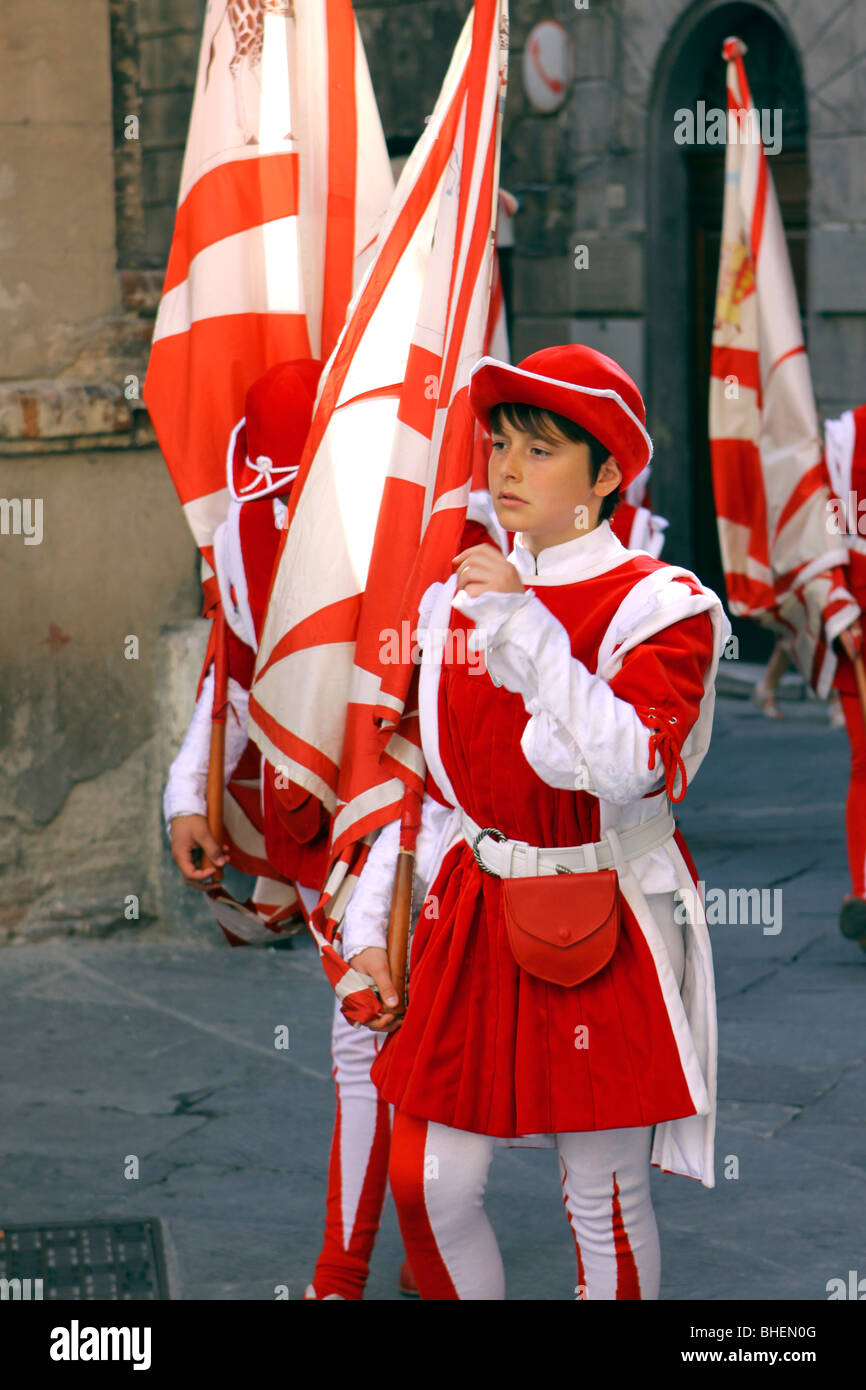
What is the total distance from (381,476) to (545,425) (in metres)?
0.66

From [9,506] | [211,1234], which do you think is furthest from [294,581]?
[9,506]

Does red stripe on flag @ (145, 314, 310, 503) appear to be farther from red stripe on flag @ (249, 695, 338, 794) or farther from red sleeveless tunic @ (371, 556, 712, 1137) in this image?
red sleeveless tunic @ (371, 556, 712, 1137)

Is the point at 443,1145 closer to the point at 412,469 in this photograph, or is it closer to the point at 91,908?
the point at 412,469

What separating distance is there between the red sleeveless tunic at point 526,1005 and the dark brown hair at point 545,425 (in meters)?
0.15

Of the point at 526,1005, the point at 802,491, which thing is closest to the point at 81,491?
the point at 802,491

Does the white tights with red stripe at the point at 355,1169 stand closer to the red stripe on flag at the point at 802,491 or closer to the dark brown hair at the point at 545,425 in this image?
the dark brown hair at the point at 545,425

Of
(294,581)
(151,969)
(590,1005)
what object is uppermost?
(294,581)

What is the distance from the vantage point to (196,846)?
3672mm

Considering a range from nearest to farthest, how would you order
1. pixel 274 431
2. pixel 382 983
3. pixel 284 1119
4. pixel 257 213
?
pixel 382 983, pixel 274 431, pixel 257 213, pixel 284 1119

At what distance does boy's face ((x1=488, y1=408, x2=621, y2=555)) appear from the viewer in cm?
267

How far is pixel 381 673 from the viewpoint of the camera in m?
3.11

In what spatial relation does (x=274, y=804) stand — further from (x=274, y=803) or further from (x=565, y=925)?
(x=565, y=925)

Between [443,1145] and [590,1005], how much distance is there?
0.30 meters

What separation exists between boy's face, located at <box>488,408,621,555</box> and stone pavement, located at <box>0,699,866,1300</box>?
1603mm
